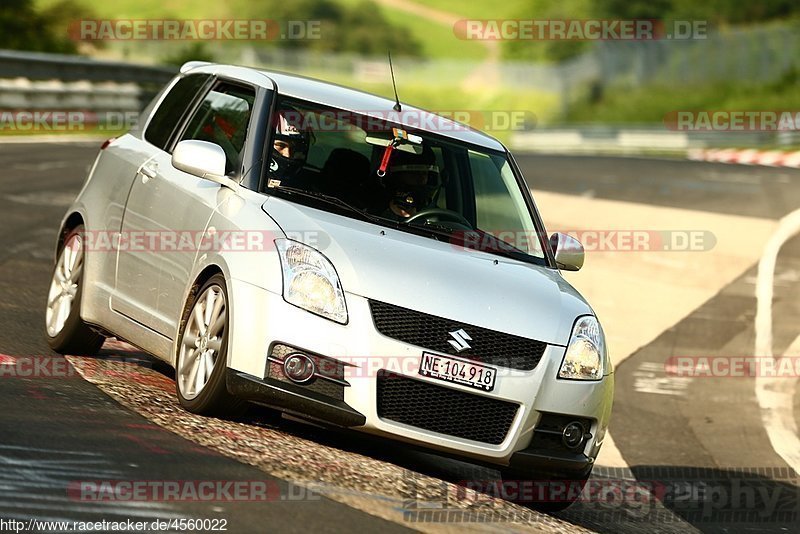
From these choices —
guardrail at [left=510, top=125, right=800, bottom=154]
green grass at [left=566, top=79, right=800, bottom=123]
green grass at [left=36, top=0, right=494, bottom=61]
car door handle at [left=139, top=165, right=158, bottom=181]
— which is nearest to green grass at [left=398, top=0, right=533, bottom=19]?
green grass at [left=36, top=0, right=494, bottom=61]

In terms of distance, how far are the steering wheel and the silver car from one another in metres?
0.02

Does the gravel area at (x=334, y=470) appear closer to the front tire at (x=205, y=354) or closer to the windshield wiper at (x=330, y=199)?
the front tire at (x=205, y=354)

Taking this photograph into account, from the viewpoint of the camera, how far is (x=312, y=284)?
21.7 feet

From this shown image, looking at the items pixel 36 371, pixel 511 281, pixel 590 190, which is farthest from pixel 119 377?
pixel 590 190

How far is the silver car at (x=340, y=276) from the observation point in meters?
6.59

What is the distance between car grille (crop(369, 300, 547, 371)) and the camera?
6566mm

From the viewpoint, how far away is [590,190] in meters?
25.0

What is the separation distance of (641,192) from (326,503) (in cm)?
1976

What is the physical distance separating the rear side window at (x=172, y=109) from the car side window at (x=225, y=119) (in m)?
0.19

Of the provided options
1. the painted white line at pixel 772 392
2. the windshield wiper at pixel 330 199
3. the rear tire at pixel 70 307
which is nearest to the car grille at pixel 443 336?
the windshield wiper at pixel 330 199

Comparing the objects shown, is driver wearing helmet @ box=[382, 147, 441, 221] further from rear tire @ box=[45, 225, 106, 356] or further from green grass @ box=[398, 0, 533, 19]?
green grass @ box=[398, 0, 533, 19]

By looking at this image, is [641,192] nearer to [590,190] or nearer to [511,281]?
[590,190]

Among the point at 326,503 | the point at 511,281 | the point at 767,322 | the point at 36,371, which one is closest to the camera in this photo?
the point at 326,503

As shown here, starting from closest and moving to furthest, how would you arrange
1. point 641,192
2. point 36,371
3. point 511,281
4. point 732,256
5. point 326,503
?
point 326,503, point 511,281, point 36,371, point 732,256, point 641,192
